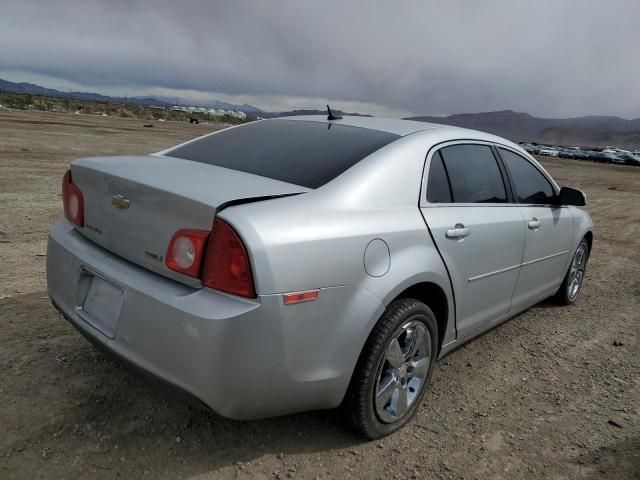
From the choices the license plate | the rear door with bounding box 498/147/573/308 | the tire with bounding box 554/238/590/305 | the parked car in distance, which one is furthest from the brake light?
the tire with bounding box 554/238/590/305

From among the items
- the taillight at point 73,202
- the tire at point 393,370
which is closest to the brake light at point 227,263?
the tire at point 393,370

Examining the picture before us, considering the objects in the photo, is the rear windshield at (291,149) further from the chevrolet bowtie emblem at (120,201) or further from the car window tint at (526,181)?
the car window tint at (526,181)

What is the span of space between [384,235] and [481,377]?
160 cm

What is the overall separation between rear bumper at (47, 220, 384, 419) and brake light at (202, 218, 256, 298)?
4 centimetres

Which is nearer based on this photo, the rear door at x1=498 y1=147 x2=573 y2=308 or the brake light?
the brake light

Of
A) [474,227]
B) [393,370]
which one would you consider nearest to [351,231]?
[393,370]

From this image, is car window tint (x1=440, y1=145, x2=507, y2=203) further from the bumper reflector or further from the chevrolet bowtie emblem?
the chevrolet bowtie emblem

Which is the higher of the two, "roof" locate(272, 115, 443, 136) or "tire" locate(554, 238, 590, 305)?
"roof" locate(272, 115, 443, 136)

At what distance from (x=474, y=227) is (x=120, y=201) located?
Answer: 1.94 meters

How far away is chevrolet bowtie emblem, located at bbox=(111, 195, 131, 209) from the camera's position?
2.25 m

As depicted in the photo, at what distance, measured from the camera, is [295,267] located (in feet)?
6.46

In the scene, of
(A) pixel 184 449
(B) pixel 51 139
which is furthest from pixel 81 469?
(B) pixel 51 139

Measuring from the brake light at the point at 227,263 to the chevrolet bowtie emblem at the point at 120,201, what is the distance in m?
0.56

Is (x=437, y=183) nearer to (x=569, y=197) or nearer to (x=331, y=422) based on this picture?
(x=331, y=422)
